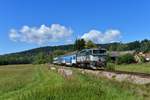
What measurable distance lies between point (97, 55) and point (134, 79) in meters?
22.2

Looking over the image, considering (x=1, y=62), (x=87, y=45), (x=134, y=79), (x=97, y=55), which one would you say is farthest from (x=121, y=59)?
(x=1, y=62)

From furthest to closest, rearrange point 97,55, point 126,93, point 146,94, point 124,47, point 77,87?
point 124,47 < point 97,55 < point 77,87 < point 126,93 < point 146,94

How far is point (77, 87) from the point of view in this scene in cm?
1977

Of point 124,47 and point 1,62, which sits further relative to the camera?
point 124,47

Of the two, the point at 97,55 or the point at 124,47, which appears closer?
the point at 97,55

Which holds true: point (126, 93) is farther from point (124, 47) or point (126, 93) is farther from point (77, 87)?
point (124, 47)

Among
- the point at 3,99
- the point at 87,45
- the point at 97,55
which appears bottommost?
the point at 3,99

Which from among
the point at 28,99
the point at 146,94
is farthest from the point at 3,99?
the point at 146,94

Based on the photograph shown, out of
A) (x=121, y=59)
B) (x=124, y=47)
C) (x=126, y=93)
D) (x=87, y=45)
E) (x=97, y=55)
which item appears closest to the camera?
(x=126, y=93)

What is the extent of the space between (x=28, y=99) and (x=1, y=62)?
164 m

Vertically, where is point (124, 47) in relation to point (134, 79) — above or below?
above

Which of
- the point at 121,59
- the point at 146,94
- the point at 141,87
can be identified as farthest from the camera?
the point at 121,59

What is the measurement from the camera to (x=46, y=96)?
17938mm

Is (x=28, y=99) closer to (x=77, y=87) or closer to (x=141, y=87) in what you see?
(x=77, y=87)
